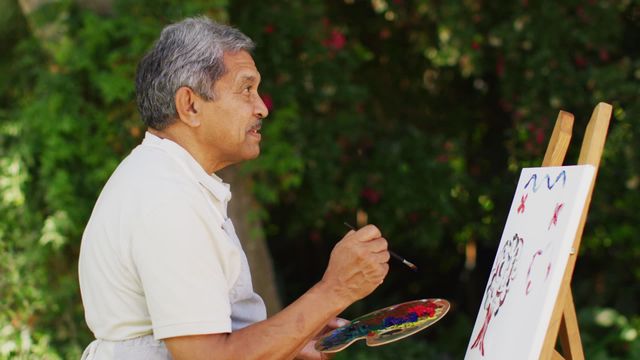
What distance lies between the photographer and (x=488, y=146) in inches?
213

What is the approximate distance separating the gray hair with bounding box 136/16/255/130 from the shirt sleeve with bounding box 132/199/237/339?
280mm

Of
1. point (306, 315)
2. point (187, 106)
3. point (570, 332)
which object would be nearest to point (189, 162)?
point (187, 106)

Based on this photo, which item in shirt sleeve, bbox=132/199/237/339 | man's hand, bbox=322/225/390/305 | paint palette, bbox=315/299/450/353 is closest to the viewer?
shirt sleeve, bbox=132/199/237/339

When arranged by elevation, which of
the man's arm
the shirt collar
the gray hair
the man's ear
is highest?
the gray hair

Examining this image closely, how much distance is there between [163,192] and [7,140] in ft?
9.24

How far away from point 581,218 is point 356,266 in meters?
0.45

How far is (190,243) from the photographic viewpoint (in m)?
1.74

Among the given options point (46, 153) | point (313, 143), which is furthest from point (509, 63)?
point (46, 153)

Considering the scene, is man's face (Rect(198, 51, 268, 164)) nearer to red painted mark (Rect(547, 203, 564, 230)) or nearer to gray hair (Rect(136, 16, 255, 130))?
gray hair (Rect(136, 16, 255, 130))

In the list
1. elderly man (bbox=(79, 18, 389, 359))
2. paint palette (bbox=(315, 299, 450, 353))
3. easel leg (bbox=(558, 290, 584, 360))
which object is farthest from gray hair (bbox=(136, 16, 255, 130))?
easel leg (bbox=(558, 290, 584, 360))

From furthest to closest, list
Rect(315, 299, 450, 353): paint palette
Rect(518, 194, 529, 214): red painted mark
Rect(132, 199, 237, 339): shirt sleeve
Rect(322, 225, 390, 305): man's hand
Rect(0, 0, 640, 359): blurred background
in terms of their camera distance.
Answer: Rect(0, 0, 640, 359): blurred background < Rect(518, 194, 529, 214): red painted mark < Rect(315, 299, 450, 353): paint palette < Rect(322, 225, 390, 305): man's hand < Rect(132, 199, 237, 339): shirt sleeve

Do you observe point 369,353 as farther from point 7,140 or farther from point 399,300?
point 7,140

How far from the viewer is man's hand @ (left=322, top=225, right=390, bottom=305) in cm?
182

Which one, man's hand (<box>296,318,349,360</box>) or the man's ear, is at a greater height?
the man's ear
